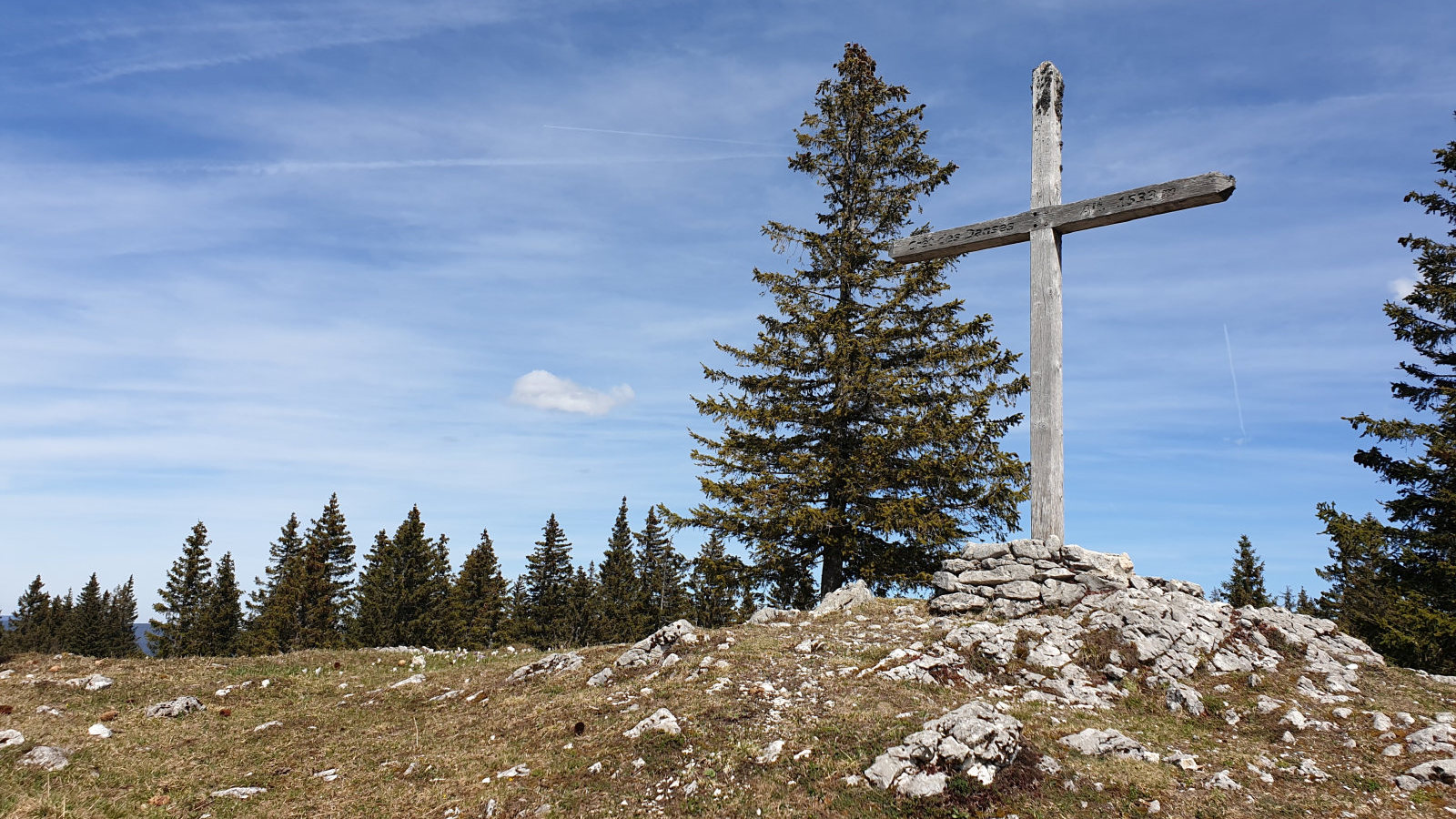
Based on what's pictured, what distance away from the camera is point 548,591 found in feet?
181

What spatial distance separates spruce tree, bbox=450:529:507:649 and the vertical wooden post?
45.9m

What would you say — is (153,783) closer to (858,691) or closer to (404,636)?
(858,691)

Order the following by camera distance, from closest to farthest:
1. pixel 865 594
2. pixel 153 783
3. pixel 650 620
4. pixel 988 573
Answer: pixel 153 783, pixel 988 573, pixel 865 594, pixel 650 620

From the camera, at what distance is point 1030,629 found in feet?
38.5

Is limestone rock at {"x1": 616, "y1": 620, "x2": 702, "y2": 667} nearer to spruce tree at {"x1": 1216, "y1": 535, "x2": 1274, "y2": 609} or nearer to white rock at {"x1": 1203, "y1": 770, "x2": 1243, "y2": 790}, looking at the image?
white rock at {"x1": 1203, "y1": 770, "x2": 1243, "y2": 790}

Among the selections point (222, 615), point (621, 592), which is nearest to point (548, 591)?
point (621, 592)

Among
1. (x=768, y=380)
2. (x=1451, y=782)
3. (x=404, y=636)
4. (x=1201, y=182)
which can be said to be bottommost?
(x=404, y=636)

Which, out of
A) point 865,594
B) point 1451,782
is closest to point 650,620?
point 865,594

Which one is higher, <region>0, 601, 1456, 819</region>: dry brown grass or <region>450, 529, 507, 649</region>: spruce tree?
<region>0, 601, 1456, 819</region>: dry brown grass

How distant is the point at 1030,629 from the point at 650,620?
37815mm

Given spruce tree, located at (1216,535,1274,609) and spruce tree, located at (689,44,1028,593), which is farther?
spruce tree, located at (1216,535,1274,609)

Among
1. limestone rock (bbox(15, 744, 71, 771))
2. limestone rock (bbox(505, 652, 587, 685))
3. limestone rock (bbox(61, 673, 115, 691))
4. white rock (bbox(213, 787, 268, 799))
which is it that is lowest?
limestone rock (bbox(61, 673, 115, 691))

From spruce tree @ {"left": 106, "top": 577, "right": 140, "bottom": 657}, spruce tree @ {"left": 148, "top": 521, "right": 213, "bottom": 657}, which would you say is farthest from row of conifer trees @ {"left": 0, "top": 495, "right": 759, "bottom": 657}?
spruce tree @ {"left": 106, "top": 577, "right": 140, "bottom": 657}

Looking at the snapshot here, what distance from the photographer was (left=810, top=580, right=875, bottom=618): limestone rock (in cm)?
1455
